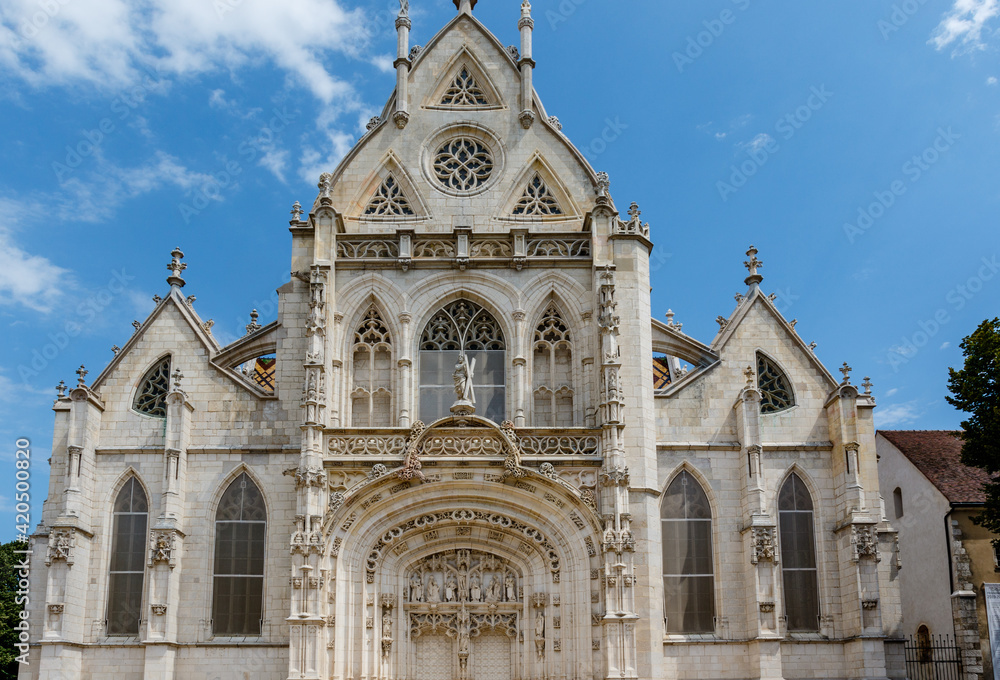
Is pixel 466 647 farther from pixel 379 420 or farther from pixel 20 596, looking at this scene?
pixel 20 596

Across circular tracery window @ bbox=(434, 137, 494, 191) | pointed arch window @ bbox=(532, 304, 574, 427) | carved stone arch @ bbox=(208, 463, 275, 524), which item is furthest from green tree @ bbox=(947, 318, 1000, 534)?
carved stone arch @ bbox=(208, 463, 275, 524)

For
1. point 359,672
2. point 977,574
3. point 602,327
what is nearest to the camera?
point 359,672

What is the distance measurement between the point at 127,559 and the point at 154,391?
4241mm

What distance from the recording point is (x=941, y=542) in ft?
103

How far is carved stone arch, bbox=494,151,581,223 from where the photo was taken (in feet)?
93.8

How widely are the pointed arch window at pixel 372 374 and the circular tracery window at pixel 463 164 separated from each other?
171 inches

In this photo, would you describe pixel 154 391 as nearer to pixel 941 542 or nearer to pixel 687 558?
pixel 687 558

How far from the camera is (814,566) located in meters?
26.1

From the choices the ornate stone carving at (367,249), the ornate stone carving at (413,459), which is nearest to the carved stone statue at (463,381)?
the ornate stone carving at (413,459)

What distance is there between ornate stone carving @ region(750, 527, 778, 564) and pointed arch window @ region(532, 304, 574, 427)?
5.23 metres

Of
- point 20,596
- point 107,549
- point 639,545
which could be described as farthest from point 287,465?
point 639,545

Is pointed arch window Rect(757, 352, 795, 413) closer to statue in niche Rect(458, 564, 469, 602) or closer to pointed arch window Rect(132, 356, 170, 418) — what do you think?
statue in niche Rect(458, 564, 469, 602)

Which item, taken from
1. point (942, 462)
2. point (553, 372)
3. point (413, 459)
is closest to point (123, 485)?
point (413, 459)

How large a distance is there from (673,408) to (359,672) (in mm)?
10013
